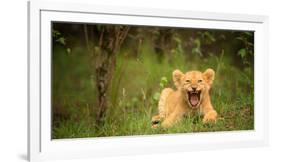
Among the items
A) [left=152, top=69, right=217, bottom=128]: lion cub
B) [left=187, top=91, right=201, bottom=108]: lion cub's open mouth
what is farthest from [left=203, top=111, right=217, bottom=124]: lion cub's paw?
[left=187, top=91, right=201, bottom=108]: lion cub's open mouth

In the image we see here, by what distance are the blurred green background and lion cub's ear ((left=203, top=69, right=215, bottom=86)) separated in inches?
1.3

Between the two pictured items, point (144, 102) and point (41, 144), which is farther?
point (144, 102)

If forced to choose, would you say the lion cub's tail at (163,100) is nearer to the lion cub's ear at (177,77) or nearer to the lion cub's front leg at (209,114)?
the lion cub's ear at (177,77)

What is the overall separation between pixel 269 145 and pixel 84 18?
148 cm

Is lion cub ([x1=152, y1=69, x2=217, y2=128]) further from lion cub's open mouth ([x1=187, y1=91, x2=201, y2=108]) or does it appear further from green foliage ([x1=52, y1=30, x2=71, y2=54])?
green foliage ([x1=52, y1=30, x2=71, y2=54])

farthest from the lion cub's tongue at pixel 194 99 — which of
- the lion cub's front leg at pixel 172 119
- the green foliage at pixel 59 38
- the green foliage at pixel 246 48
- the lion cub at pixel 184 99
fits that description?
the green foliage at pixel 59 38

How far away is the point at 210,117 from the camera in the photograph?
3.16m

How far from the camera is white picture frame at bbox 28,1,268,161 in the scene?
2666 mm

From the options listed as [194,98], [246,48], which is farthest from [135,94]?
[246,48]

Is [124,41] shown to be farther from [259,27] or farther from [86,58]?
[259,27]

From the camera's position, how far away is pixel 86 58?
2.90 metres

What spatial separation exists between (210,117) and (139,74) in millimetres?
541

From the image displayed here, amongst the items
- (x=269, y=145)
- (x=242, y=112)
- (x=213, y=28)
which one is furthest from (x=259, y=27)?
(x=269, y=145)

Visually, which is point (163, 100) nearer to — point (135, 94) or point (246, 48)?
point (135, 94)
